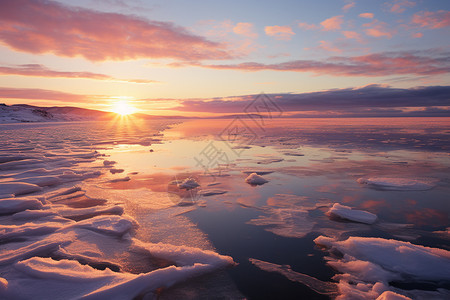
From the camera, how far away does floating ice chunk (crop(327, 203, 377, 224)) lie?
5135 mm

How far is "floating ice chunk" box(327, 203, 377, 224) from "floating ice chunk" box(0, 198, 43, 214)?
6.89m

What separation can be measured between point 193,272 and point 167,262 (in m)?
0.52

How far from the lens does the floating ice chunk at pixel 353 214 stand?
16.8 feet

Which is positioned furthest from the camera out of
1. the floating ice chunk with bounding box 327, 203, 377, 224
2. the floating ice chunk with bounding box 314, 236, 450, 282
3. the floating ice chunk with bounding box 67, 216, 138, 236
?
the floating ice chunk with bounding box 327, 203, 377, 224

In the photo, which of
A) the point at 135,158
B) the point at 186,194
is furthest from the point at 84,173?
the point at 186,194

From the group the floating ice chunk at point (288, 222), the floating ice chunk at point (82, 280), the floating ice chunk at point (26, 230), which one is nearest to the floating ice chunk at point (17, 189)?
the floating ice chunk at point (26, 230)

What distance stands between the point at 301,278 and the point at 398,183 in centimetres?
600

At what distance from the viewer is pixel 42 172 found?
30.9 feet

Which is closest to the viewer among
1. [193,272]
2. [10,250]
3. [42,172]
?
[193,272]

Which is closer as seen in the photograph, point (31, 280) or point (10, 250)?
point (31, 280)

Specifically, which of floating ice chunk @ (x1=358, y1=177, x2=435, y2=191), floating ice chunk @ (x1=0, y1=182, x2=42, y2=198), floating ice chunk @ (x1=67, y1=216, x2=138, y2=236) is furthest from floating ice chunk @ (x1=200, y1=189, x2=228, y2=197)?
floating ice chunk @ (x1=0, y1=182, x2=42, y2=198)

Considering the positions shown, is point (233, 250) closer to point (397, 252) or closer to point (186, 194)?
point (397, 252)

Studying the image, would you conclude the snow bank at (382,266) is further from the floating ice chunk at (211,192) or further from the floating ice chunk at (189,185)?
the floating ice chunk at (189,185)

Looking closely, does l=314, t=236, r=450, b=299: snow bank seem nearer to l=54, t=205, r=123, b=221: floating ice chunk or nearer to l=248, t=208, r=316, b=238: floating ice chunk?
l=248, t=208, r=316, b=238: floating ice chunk
